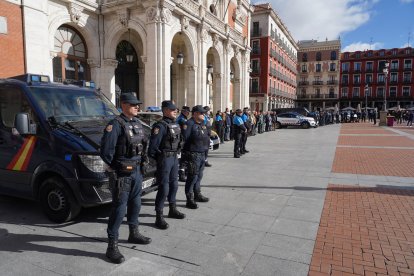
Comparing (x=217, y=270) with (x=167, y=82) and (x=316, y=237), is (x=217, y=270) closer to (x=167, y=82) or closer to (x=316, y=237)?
(x=316, y=237)

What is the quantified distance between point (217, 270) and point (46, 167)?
2841mm

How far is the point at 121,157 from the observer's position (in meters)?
3.39

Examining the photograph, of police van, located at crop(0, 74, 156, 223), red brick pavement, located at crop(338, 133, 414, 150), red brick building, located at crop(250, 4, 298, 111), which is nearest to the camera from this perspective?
police van, located at crop(0, 74, 156, 223)

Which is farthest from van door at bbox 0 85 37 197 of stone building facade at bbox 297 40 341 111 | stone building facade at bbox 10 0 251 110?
stone building facade at bbox 297 40 341 111

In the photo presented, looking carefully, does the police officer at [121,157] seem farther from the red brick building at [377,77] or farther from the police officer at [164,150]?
the red brick building at [377,77]

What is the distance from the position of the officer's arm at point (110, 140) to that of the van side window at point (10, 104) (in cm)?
208

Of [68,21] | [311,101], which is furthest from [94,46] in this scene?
[311,101]

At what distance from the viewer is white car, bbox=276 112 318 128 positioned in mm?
26394

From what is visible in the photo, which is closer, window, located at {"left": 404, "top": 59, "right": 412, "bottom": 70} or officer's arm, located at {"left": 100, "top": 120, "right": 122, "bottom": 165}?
officer's arm, located at {"left": 100, "top": 120, "right": 122, "bottom": 165}

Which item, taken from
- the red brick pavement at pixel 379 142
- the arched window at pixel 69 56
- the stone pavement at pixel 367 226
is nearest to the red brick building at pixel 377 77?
the red brick pavement at pixel 379 142

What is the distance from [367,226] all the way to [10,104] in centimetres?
586

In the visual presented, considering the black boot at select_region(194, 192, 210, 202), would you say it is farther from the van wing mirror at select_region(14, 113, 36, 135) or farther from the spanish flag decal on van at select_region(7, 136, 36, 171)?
the van wing mirror at select_region(14, 113, 36, 135)

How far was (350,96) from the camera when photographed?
6825 centimetres

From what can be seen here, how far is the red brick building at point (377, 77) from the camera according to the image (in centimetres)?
6419
